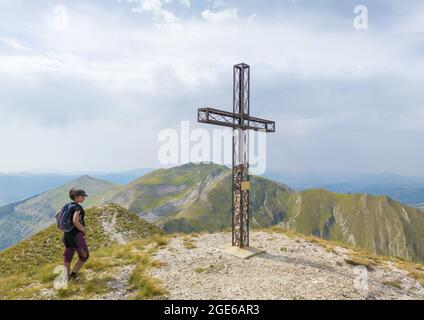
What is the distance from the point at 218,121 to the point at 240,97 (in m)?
2.67

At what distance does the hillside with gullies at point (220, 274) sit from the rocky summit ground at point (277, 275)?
33 millimetres

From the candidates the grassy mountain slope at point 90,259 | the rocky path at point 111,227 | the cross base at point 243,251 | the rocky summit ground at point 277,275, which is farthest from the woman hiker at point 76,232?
the rocky path at point 111,227

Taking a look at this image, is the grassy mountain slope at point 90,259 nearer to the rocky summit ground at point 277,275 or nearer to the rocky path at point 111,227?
the rocky path at point 111,227

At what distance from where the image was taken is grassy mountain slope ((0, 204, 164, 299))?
1138cm

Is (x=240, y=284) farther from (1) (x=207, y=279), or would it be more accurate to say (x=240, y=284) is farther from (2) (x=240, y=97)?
(2) (x=240, y=97)

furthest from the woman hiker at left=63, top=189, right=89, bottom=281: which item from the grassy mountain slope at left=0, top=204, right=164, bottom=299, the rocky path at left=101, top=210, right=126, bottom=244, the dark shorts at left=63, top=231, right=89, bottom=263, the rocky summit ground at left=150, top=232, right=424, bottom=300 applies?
the rocky path at left=101, top=210, right=126, bottom=244

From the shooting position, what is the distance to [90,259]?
15531 mm

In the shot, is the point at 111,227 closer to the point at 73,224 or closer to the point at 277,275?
the point at 73,224

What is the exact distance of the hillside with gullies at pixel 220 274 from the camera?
1095 cm

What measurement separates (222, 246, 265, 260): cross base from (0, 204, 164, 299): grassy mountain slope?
485cm

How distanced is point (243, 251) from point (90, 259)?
8.72 m

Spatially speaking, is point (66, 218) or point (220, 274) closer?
point (66, 218)

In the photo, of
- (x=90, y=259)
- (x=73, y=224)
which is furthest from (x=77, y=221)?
(x=90, y=259)
